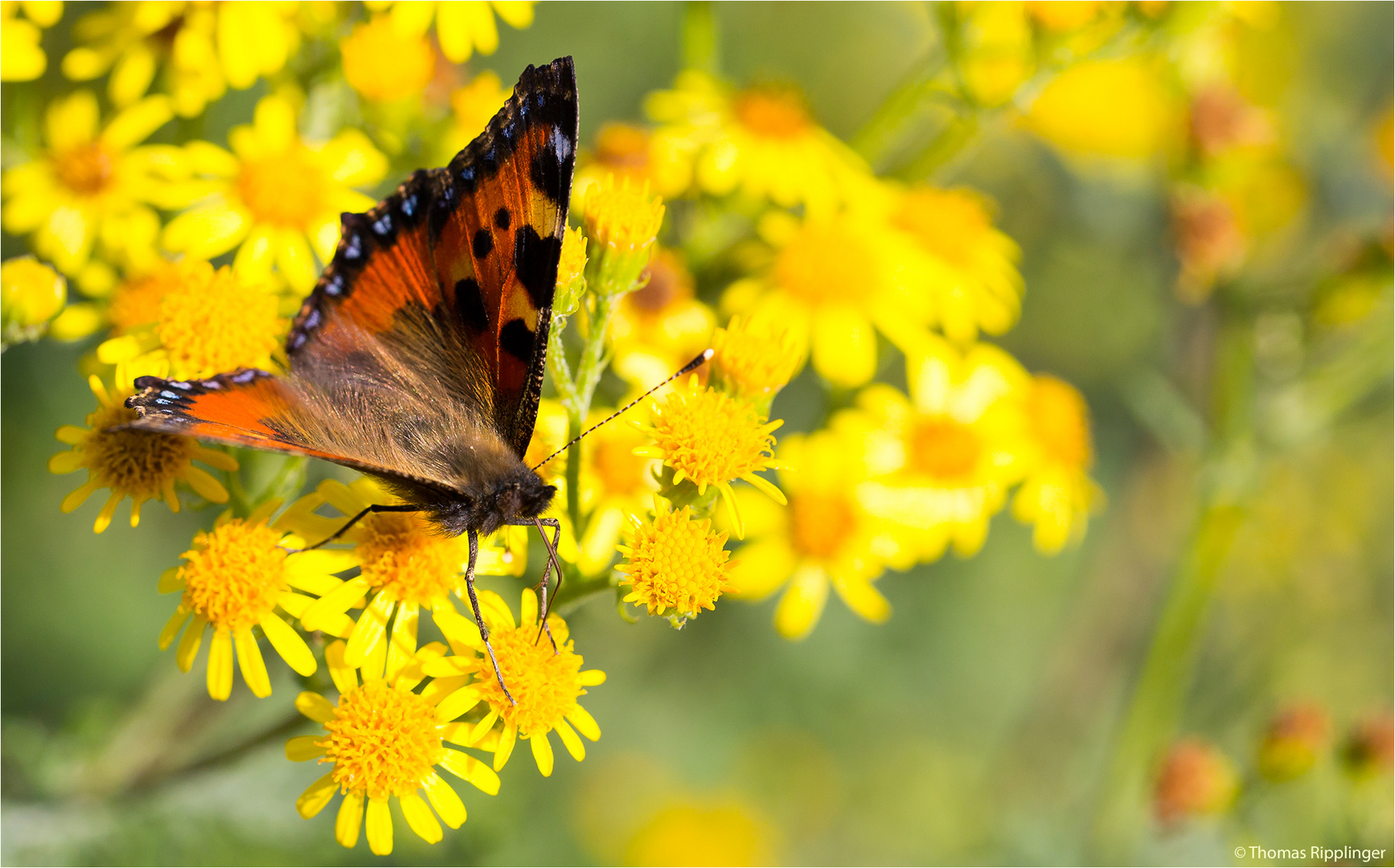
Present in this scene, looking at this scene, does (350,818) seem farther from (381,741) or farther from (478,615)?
(478,615)

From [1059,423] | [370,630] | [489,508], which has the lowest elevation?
[1059,423]

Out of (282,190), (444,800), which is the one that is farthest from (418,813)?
(282,190)

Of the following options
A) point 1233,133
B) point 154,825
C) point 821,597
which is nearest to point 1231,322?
point 1233,133

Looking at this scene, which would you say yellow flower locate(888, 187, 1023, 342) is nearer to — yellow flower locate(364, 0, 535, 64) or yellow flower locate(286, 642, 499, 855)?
yellow flower locate(364, 0, 535, 64)

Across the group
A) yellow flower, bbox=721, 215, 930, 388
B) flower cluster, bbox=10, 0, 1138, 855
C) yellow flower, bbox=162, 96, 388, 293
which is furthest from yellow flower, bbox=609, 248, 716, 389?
yellow flower, bbox=162, 96, 388, 293

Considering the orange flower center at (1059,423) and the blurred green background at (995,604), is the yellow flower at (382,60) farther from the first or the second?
the orange flower center at (1059,423)
